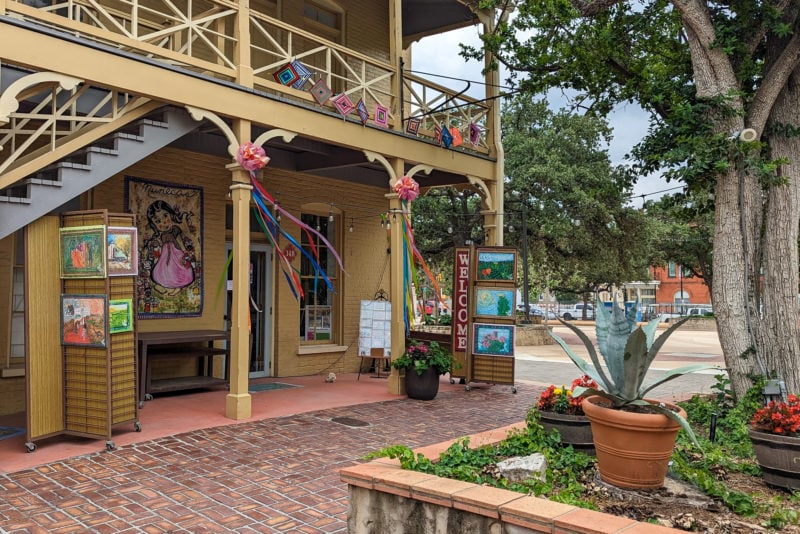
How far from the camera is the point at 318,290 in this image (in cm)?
1200

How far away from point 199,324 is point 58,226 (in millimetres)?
3685

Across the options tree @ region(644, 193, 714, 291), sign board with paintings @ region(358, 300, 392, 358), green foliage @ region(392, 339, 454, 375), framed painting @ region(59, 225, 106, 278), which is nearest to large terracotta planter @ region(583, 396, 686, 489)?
framed painting @ region(59, 225, 106, 278)

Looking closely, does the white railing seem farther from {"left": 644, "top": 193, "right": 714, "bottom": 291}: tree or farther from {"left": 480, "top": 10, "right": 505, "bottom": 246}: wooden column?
{"left": 644, "top": 193, "right": 714, "bottom": 291}: tree

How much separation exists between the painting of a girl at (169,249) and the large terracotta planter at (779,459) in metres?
7.69

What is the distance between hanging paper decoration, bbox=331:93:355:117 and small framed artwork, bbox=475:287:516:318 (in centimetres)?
358

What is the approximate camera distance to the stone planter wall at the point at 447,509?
3.03m

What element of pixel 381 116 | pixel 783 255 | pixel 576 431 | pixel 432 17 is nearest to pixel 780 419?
pixel 576 431

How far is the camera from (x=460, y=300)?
1089 cm

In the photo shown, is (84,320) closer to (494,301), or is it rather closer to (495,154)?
(494,301)

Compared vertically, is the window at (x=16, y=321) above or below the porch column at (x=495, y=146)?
below

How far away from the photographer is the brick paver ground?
→ 4.43 meters

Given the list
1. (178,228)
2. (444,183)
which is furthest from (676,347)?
(178,228)


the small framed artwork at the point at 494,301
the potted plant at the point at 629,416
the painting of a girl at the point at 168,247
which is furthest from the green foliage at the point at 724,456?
the painting of a girl at the point at 168,247

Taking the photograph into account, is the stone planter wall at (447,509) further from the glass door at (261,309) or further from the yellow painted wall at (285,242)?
the glass door at (261,309)
